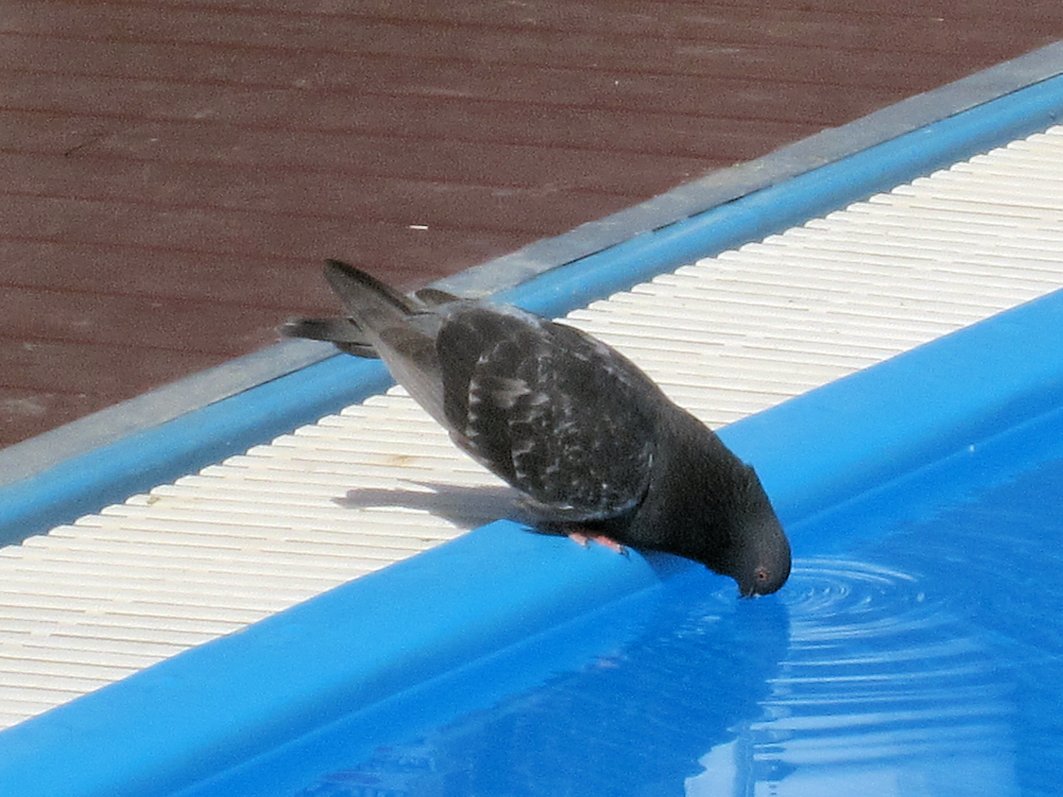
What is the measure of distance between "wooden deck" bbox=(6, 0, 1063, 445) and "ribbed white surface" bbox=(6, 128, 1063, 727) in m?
0.49

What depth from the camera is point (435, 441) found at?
3.90 m

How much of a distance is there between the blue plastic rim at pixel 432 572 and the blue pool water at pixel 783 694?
7 cm

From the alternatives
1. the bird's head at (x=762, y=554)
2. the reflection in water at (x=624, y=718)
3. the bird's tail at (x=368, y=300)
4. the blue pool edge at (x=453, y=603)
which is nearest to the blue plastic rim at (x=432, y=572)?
the blue pool edge at (x=453, y=603)

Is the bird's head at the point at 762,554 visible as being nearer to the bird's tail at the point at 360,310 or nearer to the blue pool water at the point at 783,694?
the blue pool water at the point at 783,694

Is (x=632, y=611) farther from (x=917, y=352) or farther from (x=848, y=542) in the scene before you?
(x=917, y=352)

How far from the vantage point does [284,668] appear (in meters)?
3.09

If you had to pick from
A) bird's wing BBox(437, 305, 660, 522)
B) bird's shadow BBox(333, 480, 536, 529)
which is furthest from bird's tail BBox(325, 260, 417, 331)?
bird's shadow BBox(333, 480, 536, 529)

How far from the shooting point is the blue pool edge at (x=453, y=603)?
2.93 m

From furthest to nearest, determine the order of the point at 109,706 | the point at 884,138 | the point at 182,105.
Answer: the point at 182,105
the point at 884,138
the point at 109,706

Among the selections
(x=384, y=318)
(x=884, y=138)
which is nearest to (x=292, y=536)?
(x=384, y=318)

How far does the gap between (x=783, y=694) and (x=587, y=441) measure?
0.58 metres

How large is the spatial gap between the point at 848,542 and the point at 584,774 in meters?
0.84

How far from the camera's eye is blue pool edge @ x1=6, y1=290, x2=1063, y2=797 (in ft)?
9.62

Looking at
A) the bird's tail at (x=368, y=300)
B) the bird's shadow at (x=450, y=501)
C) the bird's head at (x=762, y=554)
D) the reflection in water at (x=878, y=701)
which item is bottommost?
the reflection in water at (x=878, y=701)
